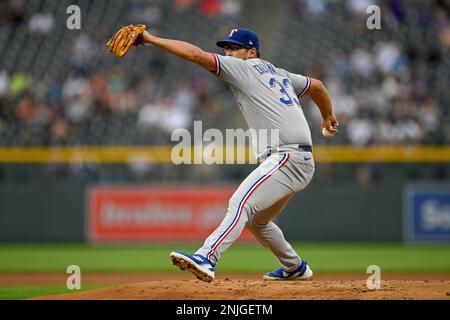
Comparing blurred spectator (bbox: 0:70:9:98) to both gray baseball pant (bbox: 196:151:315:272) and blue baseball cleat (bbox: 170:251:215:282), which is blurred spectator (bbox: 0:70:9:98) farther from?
blue baseball cleat (bbox: 170:251:215:282)

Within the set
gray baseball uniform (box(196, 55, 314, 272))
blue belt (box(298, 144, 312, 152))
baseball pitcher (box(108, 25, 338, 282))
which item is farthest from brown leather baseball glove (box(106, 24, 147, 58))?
blue belt (box(298, 144, 312, 152))

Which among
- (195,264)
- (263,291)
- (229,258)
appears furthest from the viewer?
(229,258)

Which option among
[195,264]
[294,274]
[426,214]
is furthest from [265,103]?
[426,214]

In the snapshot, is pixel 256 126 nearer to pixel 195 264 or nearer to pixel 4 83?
pixel 195 264

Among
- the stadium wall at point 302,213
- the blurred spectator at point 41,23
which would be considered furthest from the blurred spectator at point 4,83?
the stadium wall at point 302,213

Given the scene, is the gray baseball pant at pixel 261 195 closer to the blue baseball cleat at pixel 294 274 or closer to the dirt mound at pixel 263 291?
the dirt mound at pixel 263 291

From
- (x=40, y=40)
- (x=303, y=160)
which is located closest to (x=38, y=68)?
(x=40, y=40)
